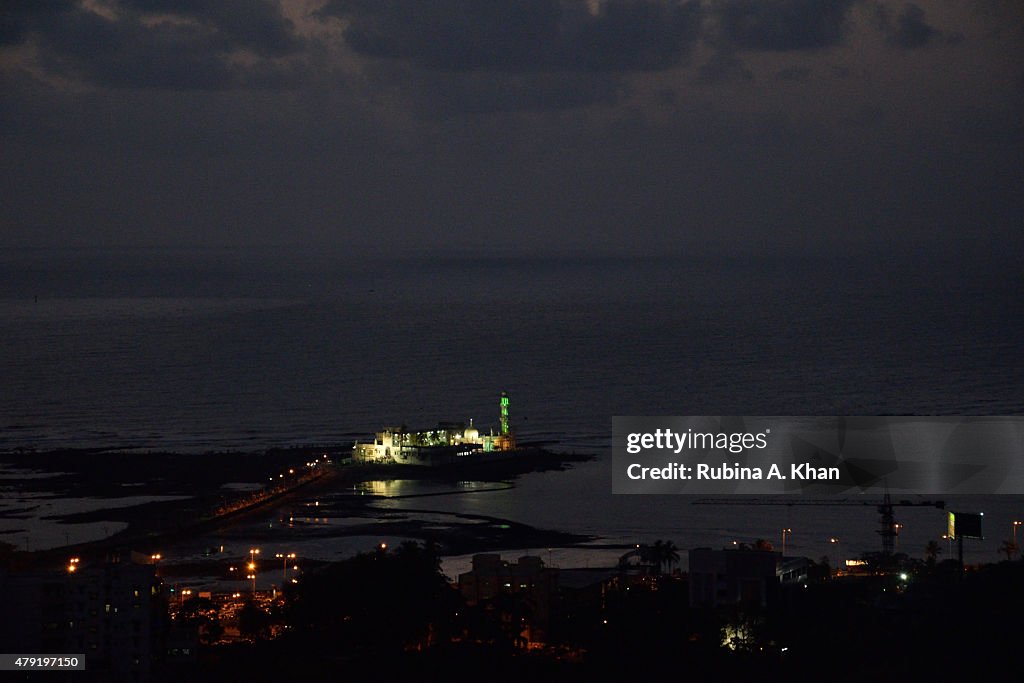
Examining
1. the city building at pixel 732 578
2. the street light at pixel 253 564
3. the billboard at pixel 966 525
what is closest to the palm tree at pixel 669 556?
the city building at pixel 732 578

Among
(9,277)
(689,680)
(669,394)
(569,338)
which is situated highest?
(9,277)

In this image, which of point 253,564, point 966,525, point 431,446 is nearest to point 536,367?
point 431,446

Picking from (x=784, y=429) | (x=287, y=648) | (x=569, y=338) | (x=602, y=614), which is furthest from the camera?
(x=569, y=338)

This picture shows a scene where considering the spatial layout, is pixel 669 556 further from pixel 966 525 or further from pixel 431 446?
pixel 431 446

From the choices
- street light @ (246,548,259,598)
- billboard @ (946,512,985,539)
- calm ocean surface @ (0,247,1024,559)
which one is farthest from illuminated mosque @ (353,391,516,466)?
billboard @ (946,512,985,539)

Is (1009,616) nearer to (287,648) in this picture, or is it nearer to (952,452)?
(287,648)

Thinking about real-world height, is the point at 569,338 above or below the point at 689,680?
above

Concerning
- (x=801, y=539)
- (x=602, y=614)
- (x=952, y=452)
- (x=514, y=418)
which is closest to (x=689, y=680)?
(x=602, y=614)

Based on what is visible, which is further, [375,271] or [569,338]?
[375,271]

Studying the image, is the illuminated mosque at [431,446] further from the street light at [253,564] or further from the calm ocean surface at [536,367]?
the street light at [253,564]
